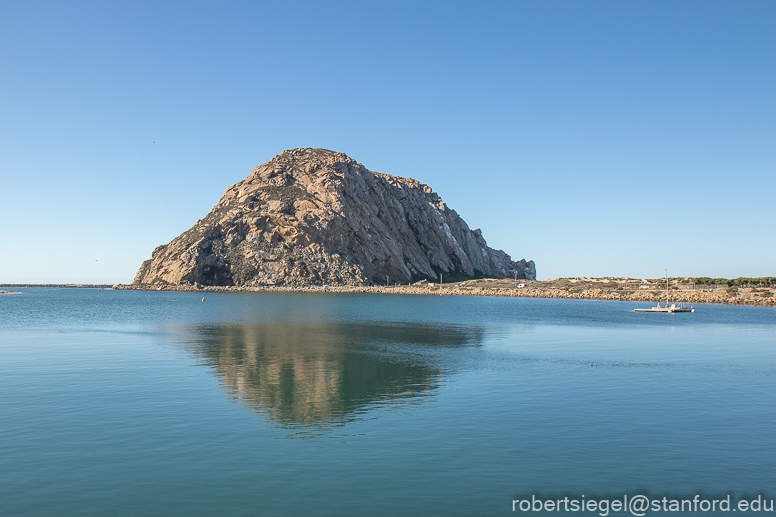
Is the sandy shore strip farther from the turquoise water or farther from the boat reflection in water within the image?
the turquoise water

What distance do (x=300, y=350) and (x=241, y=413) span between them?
18644 millimetres

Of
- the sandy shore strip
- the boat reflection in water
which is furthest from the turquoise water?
the sandy shore strip

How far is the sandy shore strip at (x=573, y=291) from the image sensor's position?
4990 inches

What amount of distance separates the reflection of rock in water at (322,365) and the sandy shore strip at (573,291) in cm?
9949

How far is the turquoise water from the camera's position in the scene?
1315cm

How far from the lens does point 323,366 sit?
3200 cm

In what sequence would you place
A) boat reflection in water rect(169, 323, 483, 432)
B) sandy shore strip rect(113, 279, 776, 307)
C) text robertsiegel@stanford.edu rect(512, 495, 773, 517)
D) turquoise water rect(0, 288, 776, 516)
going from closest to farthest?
1. text robertsiegel@stanford.edu rect(512, 495, 773, 517)
2. turquoise water rect(0, 288, 776, 516)
3. boat reflection in water rect(169, 323, 483, 432)
4. sandy shore strip rect(113, 279, 776, 307)

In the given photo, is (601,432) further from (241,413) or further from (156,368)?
(156,368)

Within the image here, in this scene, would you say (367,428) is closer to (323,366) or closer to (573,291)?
(323,366)

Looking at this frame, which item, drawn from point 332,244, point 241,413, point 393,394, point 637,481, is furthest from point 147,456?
point 332,244

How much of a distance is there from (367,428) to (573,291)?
6102 inches

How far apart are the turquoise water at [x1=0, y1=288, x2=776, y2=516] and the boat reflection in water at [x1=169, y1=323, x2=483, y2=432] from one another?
0.60 feet

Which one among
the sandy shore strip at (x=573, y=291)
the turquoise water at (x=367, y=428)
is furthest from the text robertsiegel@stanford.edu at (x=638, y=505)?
the sandy shore strip at (x=573, y=291)

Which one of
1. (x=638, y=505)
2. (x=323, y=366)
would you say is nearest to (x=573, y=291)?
(x=323, y=366)
